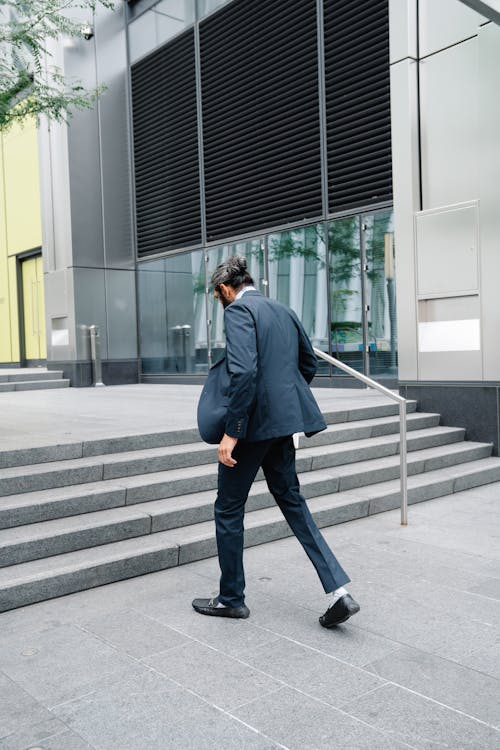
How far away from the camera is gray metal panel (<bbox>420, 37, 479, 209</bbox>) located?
819cm

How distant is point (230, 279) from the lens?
153 inches

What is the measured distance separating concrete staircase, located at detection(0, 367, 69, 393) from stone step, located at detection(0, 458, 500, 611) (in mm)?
8848

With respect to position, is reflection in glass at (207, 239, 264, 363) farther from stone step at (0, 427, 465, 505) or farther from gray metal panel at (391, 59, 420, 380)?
stone step at (0, 427, 465, 505)

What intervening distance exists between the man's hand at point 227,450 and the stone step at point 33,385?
34.1 feet

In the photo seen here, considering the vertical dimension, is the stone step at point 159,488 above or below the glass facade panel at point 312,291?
below

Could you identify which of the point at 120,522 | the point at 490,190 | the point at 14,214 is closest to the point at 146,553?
the point at 120,522

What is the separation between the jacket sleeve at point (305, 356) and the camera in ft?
13.1

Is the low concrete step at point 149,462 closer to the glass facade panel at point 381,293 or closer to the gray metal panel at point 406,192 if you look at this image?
the gray metal panel at point 406,192

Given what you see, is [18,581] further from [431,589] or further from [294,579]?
[431,589]

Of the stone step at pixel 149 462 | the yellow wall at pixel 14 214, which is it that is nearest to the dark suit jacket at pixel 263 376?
the stone step at pixel 149 462

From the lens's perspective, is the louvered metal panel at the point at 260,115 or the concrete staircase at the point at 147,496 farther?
the louvered metal panel at the point at 260,115

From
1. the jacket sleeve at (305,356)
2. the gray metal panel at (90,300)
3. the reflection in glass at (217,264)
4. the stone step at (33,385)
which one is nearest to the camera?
the jacket sleeve at (305,356)

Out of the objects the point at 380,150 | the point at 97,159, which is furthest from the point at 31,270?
the point at 380,150

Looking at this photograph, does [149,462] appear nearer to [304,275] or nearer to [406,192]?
[406,192]
